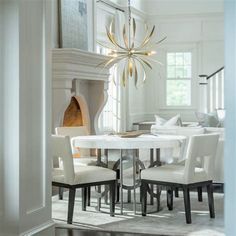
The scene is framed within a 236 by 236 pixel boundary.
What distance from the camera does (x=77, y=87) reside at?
724 cm

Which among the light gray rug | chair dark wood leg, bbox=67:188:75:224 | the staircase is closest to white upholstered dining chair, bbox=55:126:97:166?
the light gray rug

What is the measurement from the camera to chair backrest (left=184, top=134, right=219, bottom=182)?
15.3ft

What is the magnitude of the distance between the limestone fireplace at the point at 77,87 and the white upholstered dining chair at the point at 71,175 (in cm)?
188

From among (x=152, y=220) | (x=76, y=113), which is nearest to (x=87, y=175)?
(x=152, y=220)

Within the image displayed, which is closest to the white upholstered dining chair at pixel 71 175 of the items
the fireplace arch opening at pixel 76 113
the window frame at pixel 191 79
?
the fireplace arch opening at pixel 76 113

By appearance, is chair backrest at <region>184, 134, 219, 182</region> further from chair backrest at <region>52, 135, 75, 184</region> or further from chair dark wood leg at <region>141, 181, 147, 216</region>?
chair backrest at <region>52, 135, 75, 184</region>

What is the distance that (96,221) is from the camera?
478cm

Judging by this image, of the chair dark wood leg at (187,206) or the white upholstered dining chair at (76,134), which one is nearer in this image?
the chair dark wood leg at (187,206)

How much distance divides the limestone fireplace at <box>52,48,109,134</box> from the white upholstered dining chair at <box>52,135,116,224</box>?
1.88 meters

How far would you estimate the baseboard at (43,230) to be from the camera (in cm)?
353

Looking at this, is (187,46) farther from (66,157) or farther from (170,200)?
(66,157)

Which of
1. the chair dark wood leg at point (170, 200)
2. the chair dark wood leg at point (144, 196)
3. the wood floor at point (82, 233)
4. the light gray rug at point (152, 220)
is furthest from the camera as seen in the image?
the chair dark wood leg at point (170, 200)

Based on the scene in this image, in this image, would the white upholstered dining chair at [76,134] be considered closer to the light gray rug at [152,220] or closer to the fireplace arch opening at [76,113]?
the light gray rug at [152,220]

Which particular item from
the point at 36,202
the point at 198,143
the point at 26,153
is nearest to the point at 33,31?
the point at 26,153
